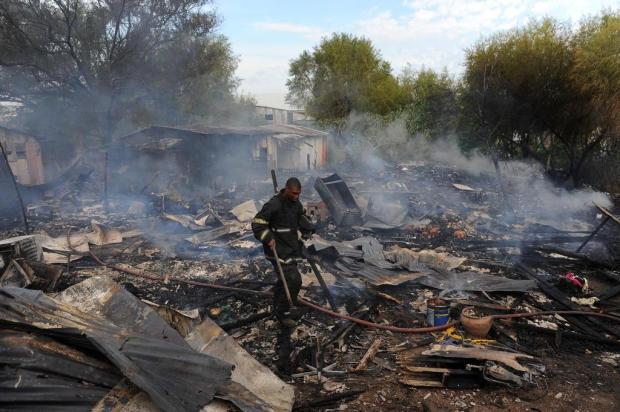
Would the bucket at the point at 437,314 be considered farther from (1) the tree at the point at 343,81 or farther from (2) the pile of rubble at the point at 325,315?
(1) the tree at the point at 343,81

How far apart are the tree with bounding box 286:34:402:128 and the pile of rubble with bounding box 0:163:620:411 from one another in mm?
25473

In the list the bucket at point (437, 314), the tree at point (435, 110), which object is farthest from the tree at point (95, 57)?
the bucket at point (437, 314)

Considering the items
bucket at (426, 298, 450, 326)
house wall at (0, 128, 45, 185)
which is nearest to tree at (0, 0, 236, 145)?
house wall at (0, 128, 45, 185)

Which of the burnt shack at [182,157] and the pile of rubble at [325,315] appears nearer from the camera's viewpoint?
the pile of rubble at [325,315]

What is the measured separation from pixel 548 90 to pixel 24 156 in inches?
949

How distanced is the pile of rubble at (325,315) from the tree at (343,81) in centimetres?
2547

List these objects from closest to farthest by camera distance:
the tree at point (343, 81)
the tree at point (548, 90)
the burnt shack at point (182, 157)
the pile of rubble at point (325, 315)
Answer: the pile of rubble at point (325, 315)
the tree at point (548, 90)
the burnt shack at point (182, 157)
the tree at point (343, 81)

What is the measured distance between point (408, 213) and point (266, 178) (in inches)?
355

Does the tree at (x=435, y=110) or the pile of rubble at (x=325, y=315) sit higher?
the tree at (x=435, y=110)

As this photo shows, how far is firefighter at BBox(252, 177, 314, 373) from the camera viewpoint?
461 cm

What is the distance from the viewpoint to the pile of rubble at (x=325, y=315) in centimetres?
284

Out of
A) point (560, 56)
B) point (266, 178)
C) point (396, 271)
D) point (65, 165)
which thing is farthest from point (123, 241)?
point (560, 56)

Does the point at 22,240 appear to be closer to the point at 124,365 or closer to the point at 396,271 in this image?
the point at 124,365

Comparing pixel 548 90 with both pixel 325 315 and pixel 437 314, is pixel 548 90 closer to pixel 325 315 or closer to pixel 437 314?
pixel 437 314
